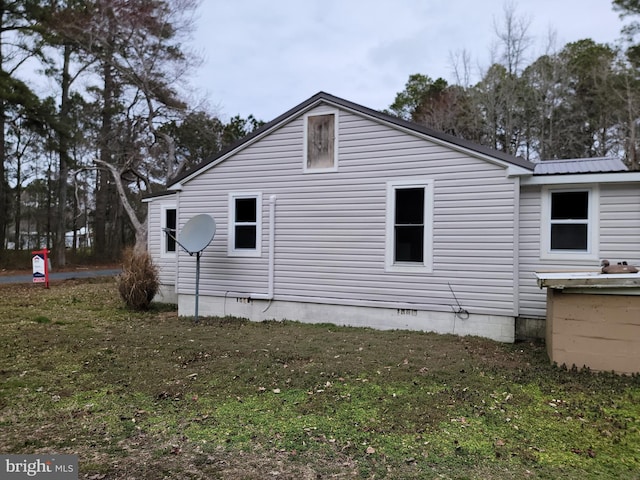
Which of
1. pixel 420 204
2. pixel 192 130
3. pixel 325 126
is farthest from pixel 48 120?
pixel 420 204

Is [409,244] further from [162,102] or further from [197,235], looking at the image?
[162,102]

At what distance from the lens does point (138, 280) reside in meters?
9.79

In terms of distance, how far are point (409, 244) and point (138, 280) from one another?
6351mm

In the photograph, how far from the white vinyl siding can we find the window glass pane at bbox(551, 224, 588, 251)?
0.77 metres

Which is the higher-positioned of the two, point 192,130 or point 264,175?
point 192,130

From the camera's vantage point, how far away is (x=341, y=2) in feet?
38.3

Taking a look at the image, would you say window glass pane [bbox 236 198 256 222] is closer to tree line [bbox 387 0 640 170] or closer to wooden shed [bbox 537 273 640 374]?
wooden shed [bbox 537 273 640 374]

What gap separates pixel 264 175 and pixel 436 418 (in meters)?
6.03

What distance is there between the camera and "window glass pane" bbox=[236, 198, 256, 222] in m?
8.67

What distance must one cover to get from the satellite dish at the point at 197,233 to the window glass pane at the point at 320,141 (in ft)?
7.49

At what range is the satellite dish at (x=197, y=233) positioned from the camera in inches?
323

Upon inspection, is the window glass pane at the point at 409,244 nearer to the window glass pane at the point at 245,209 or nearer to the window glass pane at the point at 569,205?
the window glass pane at the point at 569,205

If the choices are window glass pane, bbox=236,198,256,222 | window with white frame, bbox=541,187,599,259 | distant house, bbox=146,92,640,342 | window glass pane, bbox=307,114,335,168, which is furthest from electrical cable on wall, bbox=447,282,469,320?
window glass pane, bbox=236,198,256,222

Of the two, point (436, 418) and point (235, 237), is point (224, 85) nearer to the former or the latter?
point (235, 237)
